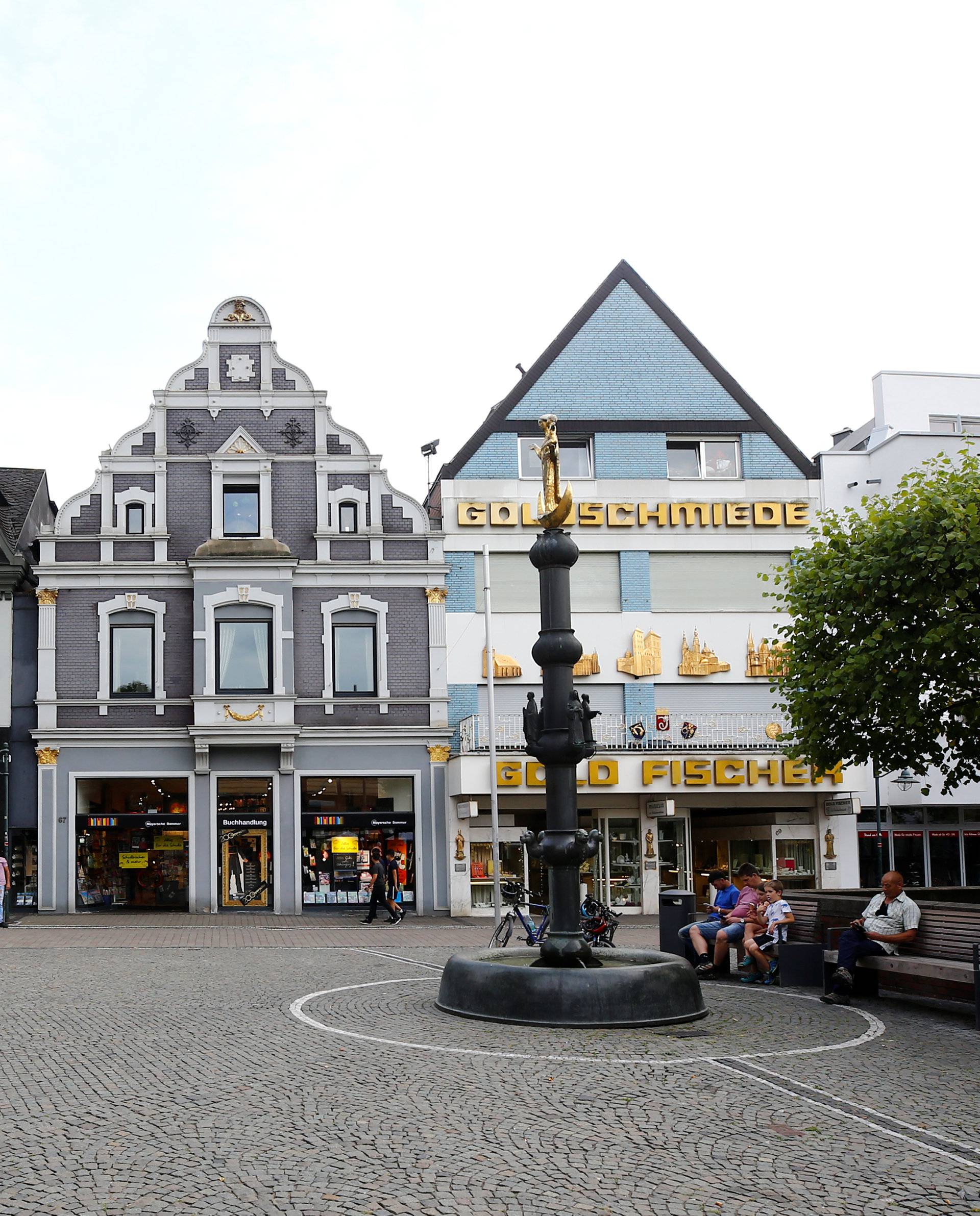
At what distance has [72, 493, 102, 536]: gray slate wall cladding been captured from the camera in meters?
34.2

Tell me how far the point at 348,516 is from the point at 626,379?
7.99 meters

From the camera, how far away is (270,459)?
1367 inches

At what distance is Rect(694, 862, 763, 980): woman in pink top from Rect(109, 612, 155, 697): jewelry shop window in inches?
742

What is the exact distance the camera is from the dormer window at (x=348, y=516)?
114ft

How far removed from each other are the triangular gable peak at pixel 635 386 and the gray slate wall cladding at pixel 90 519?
8.44m

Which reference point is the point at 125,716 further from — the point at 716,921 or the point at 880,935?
the point at 880,935

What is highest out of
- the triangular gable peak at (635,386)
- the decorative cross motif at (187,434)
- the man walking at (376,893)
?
the triangular gable peak at (635,386)

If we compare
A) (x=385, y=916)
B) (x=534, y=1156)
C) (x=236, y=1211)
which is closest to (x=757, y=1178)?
(x=534, y=1156)

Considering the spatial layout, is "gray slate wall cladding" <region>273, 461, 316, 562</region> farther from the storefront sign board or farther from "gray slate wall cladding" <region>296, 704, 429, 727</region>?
the storefront sign board

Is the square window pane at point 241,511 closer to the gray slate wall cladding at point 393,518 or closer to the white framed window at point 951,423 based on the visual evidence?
the gray slate wall cladding at point 393,518

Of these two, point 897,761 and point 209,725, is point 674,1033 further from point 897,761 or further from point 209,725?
point 209,725

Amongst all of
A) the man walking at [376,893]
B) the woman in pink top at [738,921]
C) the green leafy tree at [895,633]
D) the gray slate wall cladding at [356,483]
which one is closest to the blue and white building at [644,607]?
the gray slate wall cladding at [356,483]

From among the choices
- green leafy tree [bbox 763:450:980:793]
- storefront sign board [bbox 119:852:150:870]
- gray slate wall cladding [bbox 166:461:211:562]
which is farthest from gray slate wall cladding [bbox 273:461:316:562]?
green leafy tree [bbox 763:450:980:793]

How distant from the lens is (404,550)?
115ft
